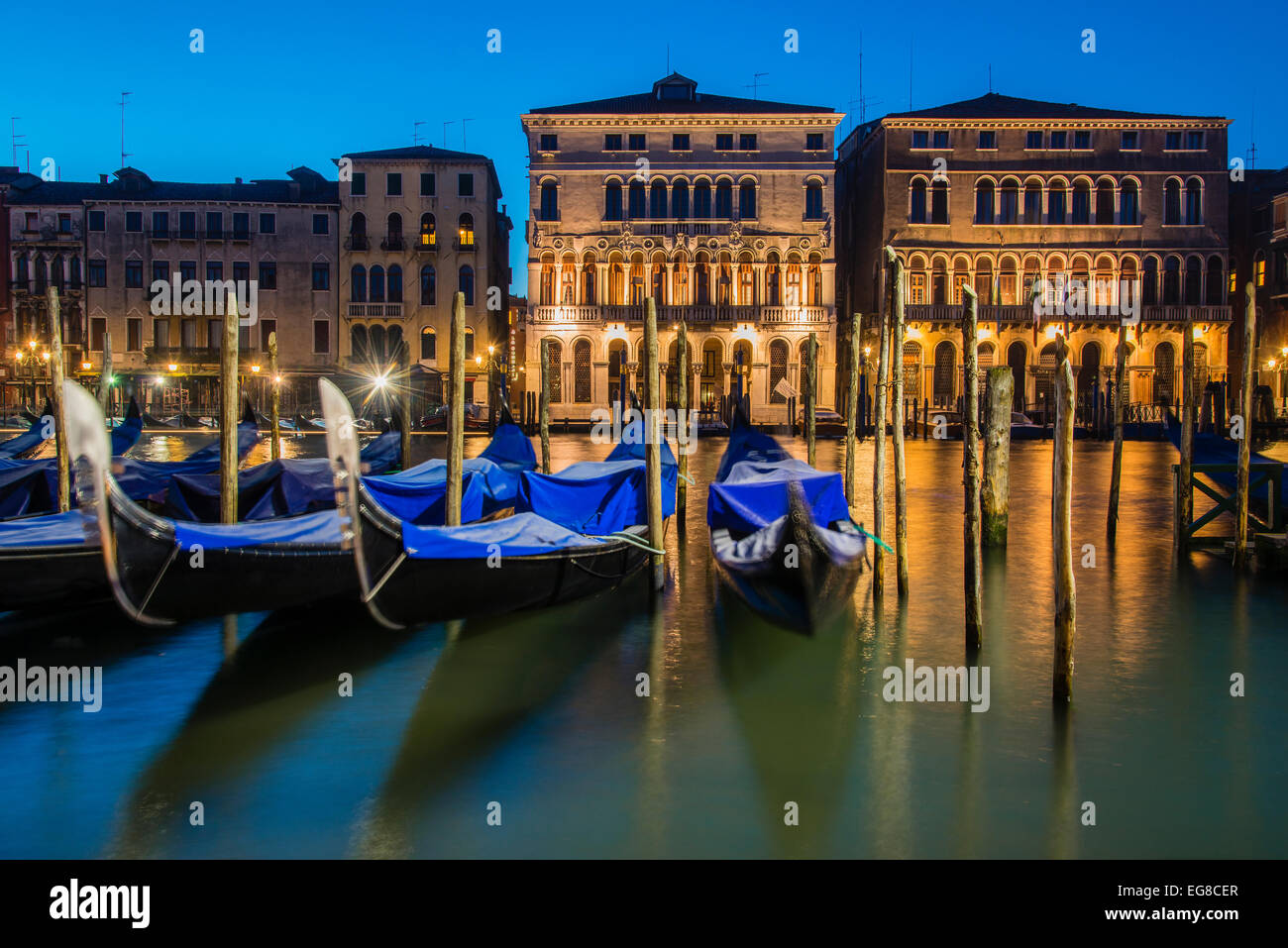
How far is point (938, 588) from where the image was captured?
30.1ft

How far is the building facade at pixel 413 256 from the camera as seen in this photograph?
3225 centimetres

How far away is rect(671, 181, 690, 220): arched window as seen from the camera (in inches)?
1241

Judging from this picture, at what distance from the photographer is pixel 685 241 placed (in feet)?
104

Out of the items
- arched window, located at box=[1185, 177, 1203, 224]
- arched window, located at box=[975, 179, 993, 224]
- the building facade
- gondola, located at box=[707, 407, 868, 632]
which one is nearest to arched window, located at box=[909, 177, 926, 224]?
arched window, located at box=[975, 179, 993, 224]

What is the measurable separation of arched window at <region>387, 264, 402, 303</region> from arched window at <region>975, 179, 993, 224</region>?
16.2 m

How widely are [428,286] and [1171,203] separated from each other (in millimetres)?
20585

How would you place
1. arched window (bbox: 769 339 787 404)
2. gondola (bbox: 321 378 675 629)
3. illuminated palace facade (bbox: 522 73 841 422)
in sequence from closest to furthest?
1. gondola (bbox: 321 378 675 629)
2. illuminated palace facade (bbox: 522 73 841 422)
3. arched window (bbox: 769 339 787 404)

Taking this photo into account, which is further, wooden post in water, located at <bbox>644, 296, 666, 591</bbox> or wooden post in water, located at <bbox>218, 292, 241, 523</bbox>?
wooden post in water, located at <bbox>644, 296, 666, 591</bbox>

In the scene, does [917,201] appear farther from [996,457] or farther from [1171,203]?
[996,457]

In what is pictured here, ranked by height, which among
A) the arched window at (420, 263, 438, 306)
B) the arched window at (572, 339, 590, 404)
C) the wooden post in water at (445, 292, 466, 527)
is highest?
the arched window at (420, 263, 438, 306)

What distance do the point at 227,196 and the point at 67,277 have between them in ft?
16.9

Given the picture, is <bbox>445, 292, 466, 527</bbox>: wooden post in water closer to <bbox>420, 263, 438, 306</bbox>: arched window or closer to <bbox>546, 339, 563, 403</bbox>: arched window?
<bbox>546, 339, 563, 403</bbox>: arched window
